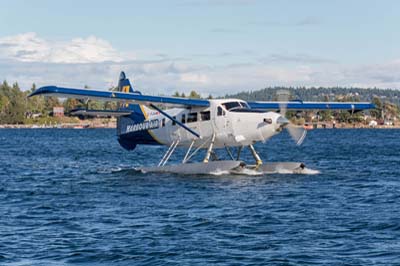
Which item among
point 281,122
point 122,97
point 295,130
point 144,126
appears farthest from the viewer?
point 144,126

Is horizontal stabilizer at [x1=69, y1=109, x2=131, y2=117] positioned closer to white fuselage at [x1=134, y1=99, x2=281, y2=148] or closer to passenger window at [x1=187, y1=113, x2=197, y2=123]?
white fuselage at [x1=134, y1=99, x2=281, y2=148]

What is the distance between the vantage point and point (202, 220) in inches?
672

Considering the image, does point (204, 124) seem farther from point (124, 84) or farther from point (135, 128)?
point (124, 84)

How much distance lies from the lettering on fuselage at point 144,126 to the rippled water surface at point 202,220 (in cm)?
375

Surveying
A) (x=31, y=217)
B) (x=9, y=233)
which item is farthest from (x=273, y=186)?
(x=9, y=233)

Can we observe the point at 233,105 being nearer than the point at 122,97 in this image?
No

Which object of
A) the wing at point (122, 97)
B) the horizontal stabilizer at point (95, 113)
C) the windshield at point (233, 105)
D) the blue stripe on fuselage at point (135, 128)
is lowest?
the blue stripe on fuselage at point (135, 128)

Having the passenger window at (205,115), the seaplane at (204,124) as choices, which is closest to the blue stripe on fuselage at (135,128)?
the seaplane at (204,124)

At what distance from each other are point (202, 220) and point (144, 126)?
1487cm

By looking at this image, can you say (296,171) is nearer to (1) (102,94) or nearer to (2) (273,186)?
(2) (273,186)

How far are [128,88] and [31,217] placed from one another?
16.2 metres

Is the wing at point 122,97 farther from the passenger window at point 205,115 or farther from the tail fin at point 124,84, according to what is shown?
the tail fin at point 124,84

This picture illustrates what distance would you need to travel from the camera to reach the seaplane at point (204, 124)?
26.5 meters

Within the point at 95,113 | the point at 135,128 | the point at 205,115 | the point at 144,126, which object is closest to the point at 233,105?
the point at 205,115
